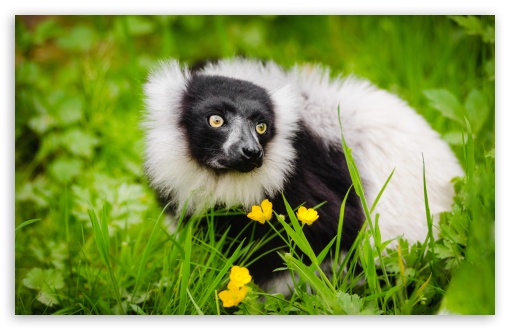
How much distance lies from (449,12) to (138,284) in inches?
70.9

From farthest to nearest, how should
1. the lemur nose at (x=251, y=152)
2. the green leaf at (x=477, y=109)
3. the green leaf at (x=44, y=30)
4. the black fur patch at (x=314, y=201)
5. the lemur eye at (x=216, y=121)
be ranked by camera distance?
the green leaf at (x=44, y=30) < the green leaf at (x=477, y=109) < the black fur patch at (x=314, y=201) < the lemur eye at (x=216, y=121) < the lemur nose at (x=251, y=152)

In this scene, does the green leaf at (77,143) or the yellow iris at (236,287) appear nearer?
the yellow iris at (236,287)

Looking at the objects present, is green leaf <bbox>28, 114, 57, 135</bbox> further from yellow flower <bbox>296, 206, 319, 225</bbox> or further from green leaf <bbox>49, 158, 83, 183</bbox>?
yellow flower <bbox>296, 206, 319, 225</bbox>

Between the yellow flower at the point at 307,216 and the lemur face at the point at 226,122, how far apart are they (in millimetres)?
243

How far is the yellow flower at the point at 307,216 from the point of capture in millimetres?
2223

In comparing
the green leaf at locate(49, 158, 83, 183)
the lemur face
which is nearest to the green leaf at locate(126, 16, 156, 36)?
the green leaf at locate(49, 158, 83, 183)

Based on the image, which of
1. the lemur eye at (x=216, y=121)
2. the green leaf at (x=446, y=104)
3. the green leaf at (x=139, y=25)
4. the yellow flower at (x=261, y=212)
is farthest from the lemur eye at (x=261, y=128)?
the green leaf at (x=139, y=25)

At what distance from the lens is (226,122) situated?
231 centimetres

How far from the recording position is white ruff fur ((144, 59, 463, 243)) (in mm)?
2412

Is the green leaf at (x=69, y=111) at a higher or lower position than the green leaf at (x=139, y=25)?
lower

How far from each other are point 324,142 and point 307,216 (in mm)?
438

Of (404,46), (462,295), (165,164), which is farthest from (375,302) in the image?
(404,46)

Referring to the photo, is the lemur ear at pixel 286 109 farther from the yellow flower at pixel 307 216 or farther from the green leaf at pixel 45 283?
the green leaf at pixel 45 283

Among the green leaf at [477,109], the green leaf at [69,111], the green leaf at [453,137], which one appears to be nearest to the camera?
the green leaf at [477,109]
